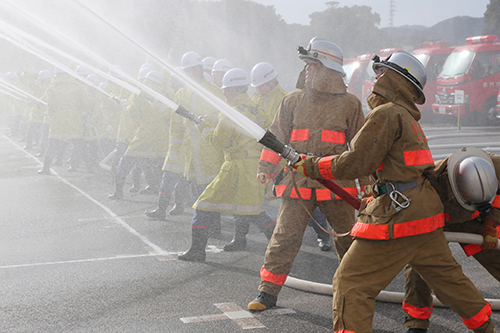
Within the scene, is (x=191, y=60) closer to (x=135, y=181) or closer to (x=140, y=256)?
(x=140, y=256)

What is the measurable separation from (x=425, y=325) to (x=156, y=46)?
24601mm

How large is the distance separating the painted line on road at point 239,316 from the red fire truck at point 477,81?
15.4 m

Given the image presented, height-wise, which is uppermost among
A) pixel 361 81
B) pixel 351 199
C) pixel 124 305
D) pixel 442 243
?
pixel 361 81

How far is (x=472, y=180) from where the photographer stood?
2.92 meters

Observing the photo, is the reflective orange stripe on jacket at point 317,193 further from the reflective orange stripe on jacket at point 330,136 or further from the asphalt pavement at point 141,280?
the asphalt pavement at point 141,280

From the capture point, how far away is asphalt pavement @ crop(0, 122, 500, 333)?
144 inches

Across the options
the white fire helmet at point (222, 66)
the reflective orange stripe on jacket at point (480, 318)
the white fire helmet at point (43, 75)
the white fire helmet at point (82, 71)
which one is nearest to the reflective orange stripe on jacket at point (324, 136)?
the reflective orange stripe on jacket at point (480, 318)

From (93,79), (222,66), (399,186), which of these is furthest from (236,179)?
(93,79)

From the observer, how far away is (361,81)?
82.3 feet

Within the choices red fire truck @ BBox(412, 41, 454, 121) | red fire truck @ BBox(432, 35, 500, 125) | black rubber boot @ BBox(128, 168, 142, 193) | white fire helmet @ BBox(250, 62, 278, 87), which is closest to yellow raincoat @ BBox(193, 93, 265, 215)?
white fire helmet @ BBox(250, 62, 278, 87)

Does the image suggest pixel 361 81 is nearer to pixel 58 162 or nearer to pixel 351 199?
pixel 58 162

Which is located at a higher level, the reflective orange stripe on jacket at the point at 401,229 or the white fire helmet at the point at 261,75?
the white fire helmet at the point at 261,75

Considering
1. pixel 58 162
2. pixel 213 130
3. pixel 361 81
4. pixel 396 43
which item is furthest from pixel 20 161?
pixel 396 43

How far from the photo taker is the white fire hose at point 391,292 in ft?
10.1
